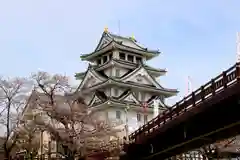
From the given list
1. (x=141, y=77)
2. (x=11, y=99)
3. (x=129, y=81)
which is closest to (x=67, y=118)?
(x=11, y=99)

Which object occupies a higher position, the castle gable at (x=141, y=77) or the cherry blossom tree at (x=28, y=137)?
the castle gable at (x=141, y=77)

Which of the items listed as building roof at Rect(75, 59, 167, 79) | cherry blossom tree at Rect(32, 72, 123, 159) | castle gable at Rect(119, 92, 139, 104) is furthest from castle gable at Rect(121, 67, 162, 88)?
cherry blossom tree at Rect(32, 72, 123, 159)

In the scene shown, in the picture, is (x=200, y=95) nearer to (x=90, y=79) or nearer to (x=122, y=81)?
(x=122, y=81)

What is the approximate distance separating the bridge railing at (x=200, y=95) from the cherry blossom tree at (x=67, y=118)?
5137 mm

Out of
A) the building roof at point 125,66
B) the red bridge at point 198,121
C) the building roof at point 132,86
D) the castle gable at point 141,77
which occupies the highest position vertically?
the building roof at point 125,66

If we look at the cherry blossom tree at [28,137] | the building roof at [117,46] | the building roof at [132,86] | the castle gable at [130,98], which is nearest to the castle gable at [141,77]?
the building roof at [132,86]

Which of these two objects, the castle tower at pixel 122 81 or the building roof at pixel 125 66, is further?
the building roof at pixel 125 66

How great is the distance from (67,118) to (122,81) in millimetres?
28453

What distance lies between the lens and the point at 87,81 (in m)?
66.6

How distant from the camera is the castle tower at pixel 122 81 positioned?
6031 cm

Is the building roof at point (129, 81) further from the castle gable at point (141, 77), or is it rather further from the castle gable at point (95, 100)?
the castle gable at point (95, 100)

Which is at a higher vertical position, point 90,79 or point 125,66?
point 125,66

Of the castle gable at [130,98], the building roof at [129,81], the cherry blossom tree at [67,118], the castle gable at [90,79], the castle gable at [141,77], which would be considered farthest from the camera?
the castle gable at [90,79]

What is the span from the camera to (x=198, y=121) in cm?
2658
